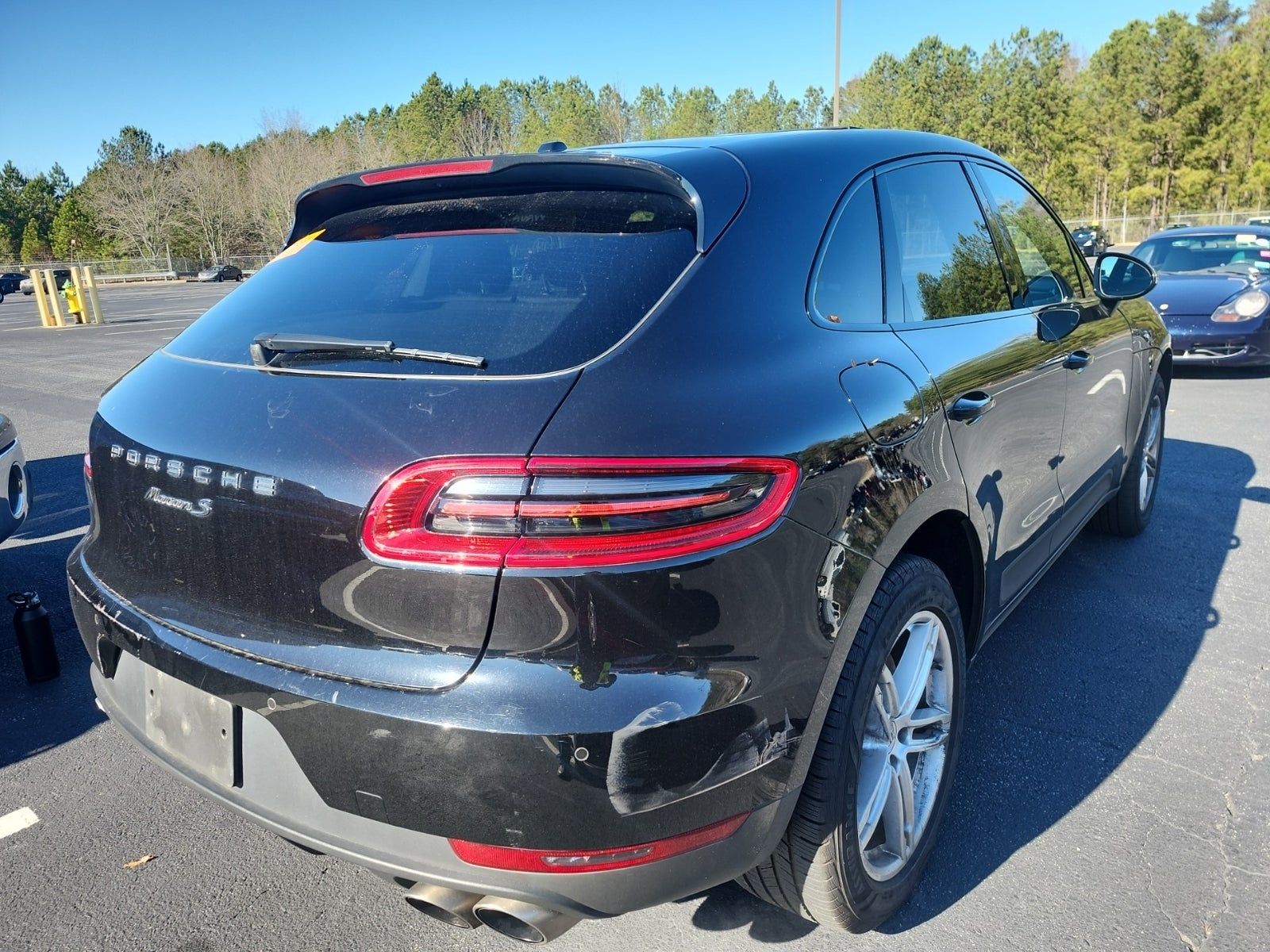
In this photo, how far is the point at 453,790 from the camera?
1.57 metres

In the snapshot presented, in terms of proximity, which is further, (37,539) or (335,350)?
(37,539)

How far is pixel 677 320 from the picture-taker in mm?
1767

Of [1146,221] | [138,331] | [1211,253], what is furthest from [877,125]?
[1146,221]

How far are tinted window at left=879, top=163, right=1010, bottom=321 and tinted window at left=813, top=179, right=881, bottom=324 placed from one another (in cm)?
9

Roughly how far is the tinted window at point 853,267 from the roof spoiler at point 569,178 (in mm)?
273

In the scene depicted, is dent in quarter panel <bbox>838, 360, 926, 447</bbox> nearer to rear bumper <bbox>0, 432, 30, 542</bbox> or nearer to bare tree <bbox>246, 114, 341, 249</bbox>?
rear bumper <bbox>0, 432, 30, 542</bbox>

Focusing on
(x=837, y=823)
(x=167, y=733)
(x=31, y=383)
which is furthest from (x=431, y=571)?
(x=31, y=383)

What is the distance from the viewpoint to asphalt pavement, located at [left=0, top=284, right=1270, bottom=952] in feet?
7.34

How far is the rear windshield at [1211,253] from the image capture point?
10664mm

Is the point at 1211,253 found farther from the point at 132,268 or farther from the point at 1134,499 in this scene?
the point at 132,268

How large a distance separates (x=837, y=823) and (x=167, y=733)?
140 cm

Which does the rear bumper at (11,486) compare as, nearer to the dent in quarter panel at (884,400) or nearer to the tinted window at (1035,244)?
the dent in quarter panel at (884,400)

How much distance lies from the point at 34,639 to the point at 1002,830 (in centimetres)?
336

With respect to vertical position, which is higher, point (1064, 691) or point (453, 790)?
point (453, 790)
